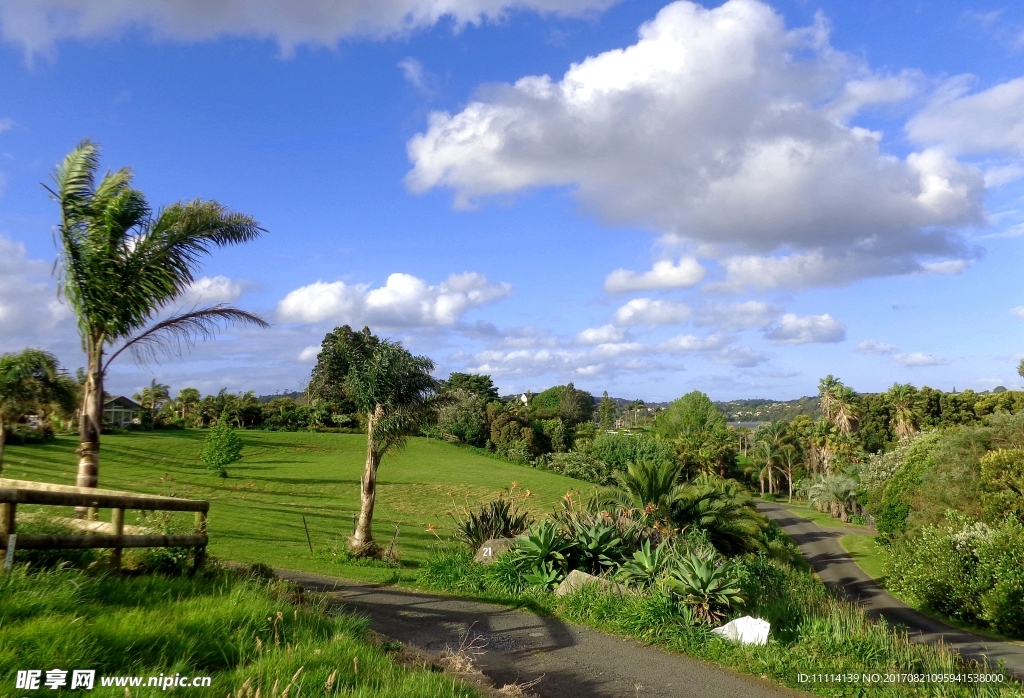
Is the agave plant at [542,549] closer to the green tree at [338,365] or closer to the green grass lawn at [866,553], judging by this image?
the green tree at [338,365]

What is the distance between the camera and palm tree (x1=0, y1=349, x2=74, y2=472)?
1561cm

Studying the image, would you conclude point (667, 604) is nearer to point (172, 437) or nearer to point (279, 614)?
point (279, 614)

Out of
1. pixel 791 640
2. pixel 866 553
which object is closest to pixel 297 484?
pixel 791 640

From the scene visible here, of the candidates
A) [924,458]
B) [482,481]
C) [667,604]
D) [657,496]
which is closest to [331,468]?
[482,481]

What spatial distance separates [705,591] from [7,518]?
24.9 ft

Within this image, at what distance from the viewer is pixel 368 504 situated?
57.4ft

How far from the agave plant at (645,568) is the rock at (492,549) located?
2.83m

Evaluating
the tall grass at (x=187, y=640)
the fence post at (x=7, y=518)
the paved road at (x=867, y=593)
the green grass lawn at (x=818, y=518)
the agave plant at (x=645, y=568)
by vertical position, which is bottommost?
the green grass lawn at (x=818, y=518)

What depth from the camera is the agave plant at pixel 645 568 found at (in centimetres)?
1062

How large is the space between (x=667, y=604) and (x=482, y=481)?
4210 cm

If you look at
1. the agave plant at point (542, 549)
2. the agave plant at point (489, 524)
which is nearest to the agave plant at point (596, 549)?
the agave plant at point (542, 549)

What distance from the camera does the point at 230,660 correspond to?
17.3 feet

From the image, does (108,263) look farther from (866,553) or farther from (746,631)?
(866,553)

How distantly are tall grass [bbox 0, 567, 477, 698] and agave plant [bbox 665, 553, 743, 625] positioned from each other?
180 inches
